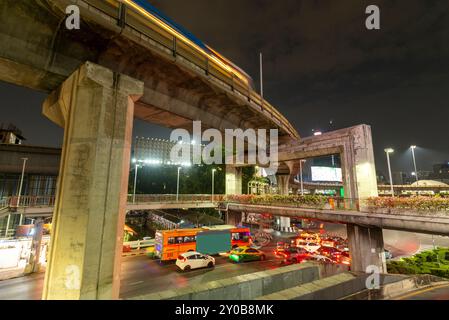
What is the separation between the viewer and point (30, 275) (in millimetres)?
18141

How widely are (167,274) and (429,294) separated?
17143mm

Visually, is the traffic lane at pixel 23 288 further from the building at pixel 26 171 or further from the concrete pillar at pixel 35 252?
the building at pixel 26 171

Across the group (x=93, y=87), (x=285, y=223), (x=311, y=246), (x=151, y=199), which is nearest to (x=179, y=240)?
(x=151, y=199)

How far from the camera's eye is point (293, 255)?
952 inches

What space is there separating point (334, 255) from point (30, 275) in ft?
93.2

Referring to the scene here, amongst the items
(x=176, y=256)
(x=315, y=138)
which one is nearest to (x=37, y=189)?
(x=176, y=256)

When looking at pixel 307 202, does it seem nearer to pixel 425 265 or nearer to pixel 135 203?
pixel 425 265

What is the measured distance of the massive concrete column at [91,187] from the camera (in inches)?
340

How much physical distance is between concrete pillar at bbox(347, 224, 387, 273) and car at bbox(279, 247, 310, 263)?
452 centimetres

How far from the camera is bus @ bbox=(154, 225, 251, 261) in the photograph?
22547mm

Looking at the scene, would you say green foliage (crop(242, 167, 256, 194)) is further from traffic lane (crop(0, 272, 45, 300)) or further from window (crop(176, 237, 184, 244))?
traffic lane (crop(0, 272, 45, 300))

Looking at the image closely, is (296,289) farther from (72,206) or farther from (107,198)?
(72,206)

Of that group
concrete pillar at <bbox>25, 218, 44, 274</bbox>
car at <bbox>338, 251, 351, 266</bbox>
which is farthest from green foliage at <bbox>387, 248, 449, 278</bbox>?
concrete pillar at <bbox>25, 218, 44, 274</bbox>

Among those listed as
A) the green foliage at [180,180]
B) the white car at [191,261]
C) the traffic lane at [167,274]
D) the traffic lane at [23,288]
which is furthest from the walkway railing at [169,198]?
the traffic lane at [23,288]
